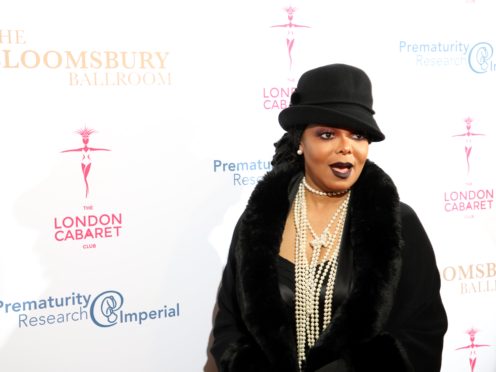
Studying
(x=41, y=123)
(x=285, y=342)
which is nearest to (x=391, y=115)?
(x=285, y=342)

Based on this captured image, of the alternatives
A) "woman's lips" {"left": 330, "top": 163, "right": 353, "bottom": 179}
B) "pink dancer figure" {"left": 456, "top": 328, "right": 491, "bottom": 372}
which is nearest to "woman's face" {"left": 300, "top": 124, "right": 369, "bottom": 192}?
"woman's lips" {"left": 330, "top": 163, "right": 353, "bottom": 179}

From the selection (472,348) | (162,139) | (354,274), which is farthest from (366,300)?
(472,348)

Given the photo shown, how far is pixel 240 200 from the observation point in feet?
6.36

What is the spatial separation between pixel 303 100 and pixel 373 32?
69cm

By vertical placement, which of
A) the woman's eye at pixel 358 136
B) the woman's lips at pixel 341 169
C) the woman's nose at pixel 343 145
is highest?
the woman's eye at pixel 358 136

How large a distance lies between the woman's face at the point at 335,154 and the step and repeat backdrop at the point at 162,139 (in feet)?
1.64

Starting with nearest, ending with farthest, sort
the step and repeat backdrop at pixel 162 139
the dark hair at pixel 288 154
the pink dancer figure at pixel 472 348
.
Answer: the dark hair at pixel 288 154 < the step and repeat backdrop at pixel 162 139 < the pink dancer figure at pixel 472 348

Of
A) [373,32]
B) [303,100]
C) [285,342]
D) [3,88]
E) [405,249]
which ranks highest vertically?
[373,32]

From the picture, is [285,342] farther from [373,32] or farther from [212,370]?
[373,32]

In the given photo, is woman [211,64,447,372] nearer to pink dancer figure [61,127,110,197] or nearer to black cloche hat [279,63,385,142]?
black cloche hat [279,63,385,142]

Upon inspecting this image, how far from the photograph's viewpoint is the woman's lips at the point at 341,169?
4.68 ft

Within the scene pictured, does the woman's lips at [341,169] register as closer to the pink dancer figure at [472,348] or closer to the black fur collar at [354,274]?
the black fur collar at [354,274]

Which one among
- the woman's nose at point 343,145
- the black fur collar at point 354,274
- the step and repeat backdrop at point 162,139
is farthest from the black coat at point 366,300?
the step and repeat backdrop at point 162,139

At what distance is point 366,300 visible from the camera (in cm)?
137
